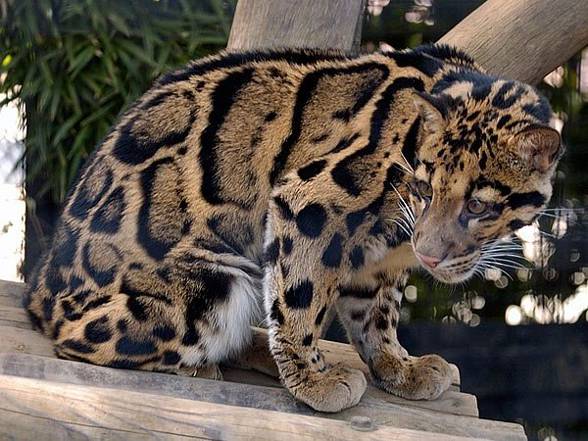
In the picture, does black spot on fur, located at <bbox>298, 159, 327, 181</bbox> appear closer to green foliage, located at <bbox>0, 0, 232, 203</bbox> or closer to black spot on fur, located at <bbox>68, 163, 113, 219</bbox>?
black spot on fur, located at <bbox>68, 163, 113, 219</bbox>

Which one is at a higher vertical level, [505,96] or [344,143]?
[505,96]

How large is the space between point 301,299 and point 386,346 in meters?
0.41

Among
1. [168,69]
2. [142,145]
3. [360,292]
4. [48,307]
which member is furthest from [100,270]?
[168,69]

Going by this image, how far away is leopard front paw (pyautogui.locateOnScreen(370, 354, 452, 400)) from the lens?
2.60 metres

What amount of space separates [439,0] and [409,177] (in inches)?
66.4

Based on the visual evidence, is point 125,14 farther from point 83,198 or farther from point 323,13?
point 83,198

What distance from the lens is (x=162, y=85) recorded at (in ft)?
8.55

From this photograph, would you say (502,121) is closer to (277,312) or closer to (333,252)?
(333,252)

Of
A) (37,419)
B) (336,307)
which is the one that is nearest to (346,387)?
(336,307)

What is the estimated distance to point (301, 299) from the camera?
7.76ft

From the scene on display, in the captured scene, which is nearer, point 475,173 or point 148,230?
point 475,173

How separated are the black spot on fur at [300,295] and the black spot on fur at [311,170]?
0.23 metres

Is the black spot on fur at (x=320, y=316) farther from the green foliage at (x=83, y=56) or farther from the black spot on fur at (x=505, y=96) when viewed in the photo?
the green foliage at (x=83, y=56)

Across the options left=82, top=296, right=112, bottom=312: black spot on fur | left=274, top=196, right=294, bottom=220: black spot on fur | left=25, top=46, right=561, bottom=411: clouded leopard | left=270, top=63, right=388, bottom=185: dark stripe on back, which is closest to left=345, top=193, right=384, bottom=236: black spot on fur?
left=25, top=46, right=561, bottom=411: clouded leopard
